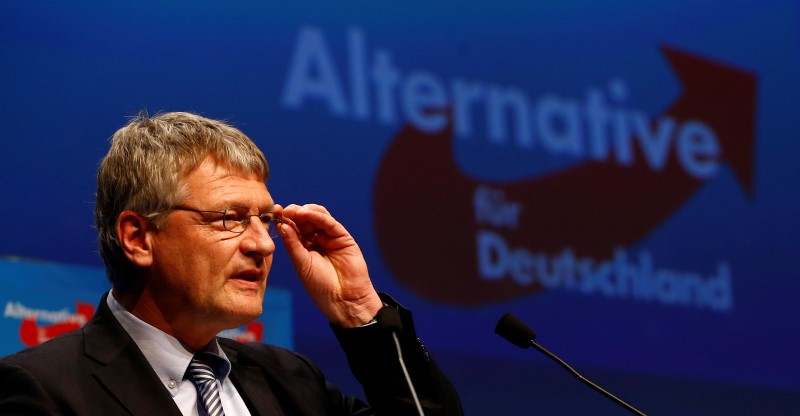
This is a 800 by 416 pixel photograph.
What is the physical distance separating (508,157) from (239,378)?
238cm

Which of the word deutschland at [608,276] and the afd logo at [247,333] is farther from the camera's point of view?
the word deutschland at [608,276]

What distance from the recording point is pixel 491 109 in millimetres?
4684

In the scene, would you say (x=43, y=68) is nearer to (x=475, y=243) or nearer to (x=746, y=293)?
(x=475, y=243)

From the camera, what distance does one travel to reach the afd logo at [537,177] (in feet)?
14.3

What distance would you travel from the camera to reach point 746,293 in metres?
5.05

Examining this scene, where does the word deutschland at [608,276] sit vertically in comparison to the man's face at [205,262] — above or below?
below

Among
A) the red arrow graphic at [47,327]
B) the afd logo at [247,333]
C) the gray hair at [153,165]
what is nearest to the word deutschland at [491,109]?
the afd logo at [247,333]

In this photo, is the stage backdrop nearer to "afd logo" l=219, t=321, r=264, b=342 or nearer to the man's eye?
"afd logo" l=219, t=321, r=264, b=342

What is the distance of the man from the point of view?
2.33 metres

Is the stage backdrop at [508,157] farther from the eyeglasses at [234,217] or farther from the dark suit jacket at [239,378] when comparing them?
the eyeglasses at [234,217]

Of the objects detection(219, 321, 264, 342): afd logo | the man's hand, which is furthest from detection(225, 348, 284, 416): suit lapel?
detection(219, 321, 264, 342): afd logo

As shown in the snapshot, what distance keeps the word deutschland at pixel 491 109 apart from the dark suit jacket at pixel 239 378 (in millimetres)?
1634

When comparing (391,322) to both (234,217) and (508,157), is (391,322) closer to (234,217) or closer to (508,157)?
(234,217)

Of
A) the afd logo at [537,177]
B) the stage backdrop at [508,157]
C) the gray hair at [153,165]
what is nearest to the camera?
the gray hair at [153,165]
